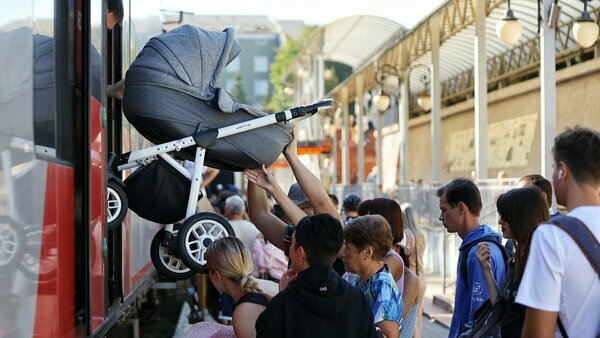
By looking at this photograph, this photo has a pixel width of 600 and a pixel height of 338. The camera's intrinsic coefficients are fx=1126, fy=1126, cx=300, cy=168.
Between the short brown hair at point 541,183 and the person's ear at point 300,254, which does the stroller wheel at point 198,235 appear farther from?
the short brown hair at point 541,183

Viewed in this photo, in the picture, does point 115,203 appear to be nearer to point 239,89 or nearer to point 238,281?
point 238,281

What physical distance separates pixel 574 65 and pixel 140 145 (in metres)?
17.2

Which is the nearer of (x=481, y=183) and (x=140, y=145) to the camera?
(x=140, y=145)

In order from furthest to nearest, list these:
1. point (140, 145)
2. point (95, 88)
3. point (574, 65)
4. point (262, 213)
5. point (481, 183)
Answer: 1. point (574, 65)
2. point (481, 183)
3. point (140, 145)
4. point (262, 213)
5. point (95, 88)

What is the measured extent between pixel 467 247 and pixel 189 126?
5.14ft

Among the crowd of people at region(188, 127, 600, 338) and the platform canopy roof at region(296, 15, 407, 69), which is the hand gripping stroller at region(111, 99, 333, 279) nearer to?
the crowd of people at region(188, 127, 600, 338)

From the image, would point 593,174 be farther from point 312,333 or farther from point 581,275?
point 312,333

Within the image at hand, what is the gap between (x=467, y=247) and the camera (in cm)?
585

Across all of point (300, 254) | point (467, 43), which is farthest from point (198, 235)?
point (467, 43)

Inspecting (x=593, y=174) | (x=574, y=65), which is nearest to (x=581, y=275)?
(x=593, y=174)

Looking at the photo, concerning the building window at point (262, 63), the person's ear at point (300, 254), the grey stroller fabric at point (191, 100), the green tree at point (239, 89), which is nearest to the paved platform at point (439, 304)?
the grey stroller fabric at point (191, 100)

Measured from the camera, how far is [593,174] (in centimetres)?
391

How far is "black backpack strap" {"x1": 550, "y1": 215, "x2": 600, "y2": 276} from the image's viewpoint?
3.73 meters

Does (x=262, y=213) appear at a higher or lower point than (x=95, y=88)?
lower
